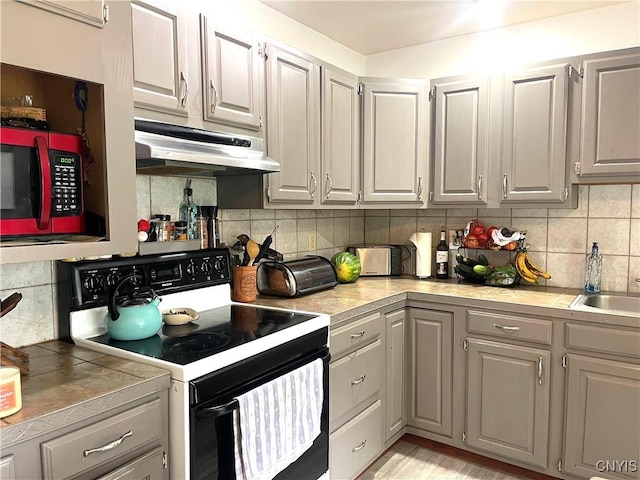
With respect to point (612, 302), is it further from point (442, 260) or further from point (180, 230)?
point (180, 230)

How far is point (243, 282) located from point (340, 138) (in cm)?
101

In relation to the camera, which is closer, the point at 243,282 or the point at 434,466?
the point at 243,282

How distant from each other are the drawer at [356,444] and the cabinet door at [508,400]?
0.51 meters

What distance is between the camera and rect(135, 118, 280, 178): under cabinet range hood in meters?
1.56

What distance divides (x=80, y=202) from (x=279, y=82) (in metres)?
1.18

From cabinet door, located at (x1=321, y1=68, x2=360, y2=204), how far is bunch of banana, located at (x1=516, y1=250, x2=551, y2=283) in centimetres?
102

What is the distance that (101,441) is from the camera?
118 cm

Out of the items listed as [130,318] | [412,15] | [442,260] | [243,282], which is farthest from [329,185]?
[130,318]

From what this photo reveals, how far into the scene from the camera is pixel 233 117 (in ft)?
6.54

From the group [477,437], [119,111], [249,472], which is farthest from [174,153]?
[477,437]

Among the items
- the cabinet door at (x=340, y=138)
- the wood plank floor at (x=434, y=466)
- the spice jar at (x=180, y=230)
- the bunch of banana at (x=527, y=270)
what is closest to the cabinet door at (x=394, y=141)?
the cabinet door at (x=340, y=138)

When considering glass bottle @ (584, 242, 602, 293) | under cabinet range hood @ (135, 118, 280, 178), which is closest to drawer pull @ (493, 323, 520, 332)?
glass bottle @ (584, 242, 602, 293)

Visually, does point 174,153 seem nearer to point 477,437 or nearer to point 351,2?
point 351,2

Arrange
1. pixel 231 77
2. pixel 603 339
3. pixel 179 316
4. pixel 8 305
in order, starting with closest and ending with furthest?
1. pixel 8 305
2. pixel 179 316
3. pixel 231 77
4. pixel 603 339
